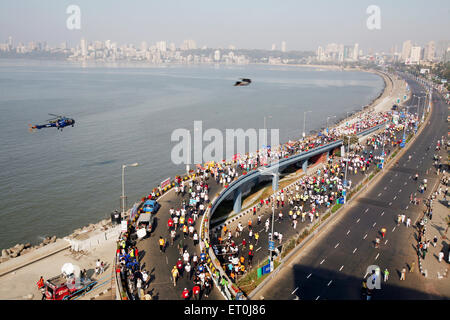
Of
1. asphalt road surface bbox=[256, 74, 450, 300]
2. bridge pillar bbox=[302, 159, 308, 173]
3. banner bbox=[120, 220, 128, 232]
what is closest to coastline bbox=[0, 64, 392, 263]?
banner bbox=[120, 220, 128, 232]

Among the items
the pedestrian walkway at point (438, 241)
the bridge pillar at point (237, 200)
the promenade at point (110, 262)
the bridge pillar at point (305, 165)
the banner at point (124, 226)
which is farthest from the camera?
the bridge pillar at point (305, 165)

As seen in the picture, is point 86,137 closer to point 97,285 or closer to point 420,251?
point 97,285

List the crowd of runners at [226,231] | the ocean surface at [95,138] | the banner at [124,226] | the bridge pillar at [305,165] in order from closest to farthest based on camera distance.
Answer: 1. the crowd of runners at [226,231]
2. the banner at [124,226]
3. the ocean surface at [95,138]
4. the bridge pillar at [305,165]

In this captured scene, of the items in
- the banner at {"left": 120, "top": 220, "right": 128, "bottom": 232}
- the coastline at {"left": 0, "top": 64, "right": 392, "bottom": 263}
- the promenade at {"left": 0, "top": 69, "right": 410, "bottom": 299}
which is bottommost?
the coastline at {"left": 0, "top": 64, "right": 392, "bottom": 263}

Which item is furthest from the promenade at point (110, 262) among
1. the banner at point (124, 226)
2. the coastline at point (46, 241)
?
the coastline at point (46, 241)

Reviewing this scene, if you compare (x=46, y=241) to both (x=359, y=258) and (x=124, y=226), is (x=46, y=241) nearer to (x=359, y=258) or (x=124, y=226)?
(x=124, y=226)

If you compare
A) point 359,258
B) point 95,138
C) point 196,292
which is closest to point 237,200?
point 359,258

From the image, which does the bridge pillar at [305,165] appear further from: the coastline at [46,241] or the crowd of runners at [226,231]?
the coastline at [46,241]

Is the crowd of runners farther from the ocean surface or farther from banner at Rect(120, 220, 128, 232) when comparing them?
the ocean surface

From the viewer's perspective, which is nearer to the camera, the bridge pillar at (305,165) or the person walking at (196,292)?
the person walking at (196,292)
